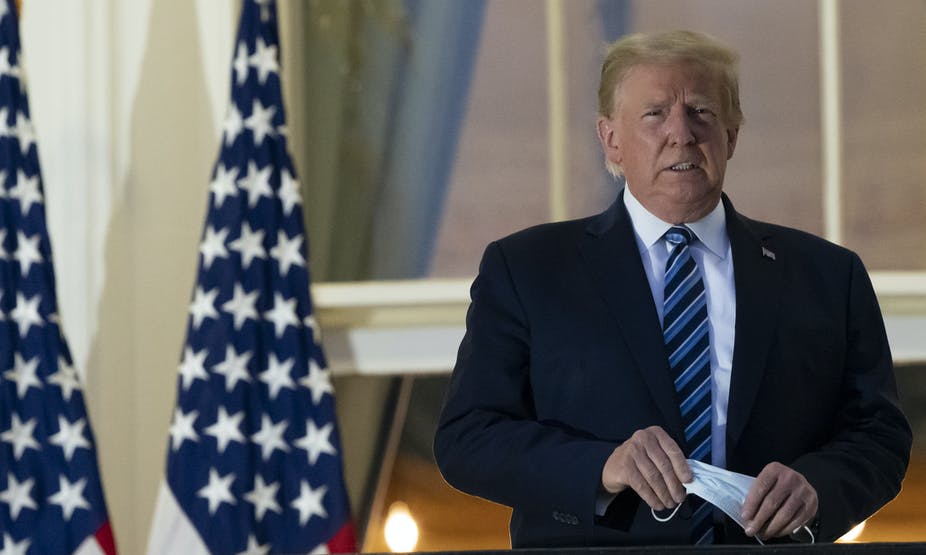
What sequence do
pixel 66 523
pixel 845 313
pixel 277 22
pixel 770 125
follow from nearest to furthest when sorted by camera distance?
pixel 845 313, pixel 66 523, pixel 277 22, pixel 770 125

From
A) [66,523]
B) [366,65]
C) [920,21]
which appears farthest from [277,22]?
[920,21]

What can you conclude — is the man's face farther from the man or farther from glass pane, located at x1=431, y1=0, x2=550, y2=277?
glass pane, located at x1=431, y1=0, x2=550, y2=277

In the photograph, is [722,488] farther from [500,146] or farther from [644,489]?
[500,146]

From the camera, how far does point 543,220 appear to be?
16.3 feet

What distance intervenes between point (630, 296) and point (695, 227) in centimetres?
20

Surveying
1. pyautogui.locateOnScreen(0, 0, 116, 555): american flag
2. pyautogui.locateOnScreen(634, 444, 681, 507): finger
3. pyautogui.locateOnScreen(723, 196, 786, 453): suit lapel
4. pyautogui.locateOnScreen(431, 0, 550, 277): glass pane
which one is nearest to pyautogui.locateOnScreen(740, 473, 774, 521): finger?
pyautogui.locateOnScreen(634, 444, 681, 507): finger

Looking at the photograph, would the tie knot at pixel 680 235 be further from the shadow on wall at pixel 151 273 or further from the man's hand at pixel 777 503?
the shadow on wall at pixel 151 273

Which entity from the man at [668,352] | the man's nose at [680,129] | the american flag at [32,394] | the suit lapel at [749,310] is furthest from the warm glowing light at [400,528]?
the man's nose at [680,129]

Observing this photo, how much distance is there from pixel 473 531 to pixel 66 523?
1.50 metres

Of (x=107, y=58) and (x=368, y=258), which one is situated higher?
(x=107, y=58)

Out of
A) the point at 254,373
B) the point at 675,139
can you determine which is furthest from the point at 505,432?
the point at 254,373

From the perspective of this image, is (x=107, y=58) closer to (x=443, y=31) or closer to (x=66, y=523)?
(x=443, y=31)

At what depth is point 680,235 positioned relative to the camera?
231cm

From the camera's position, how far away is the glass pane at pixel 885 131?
4.89 m
